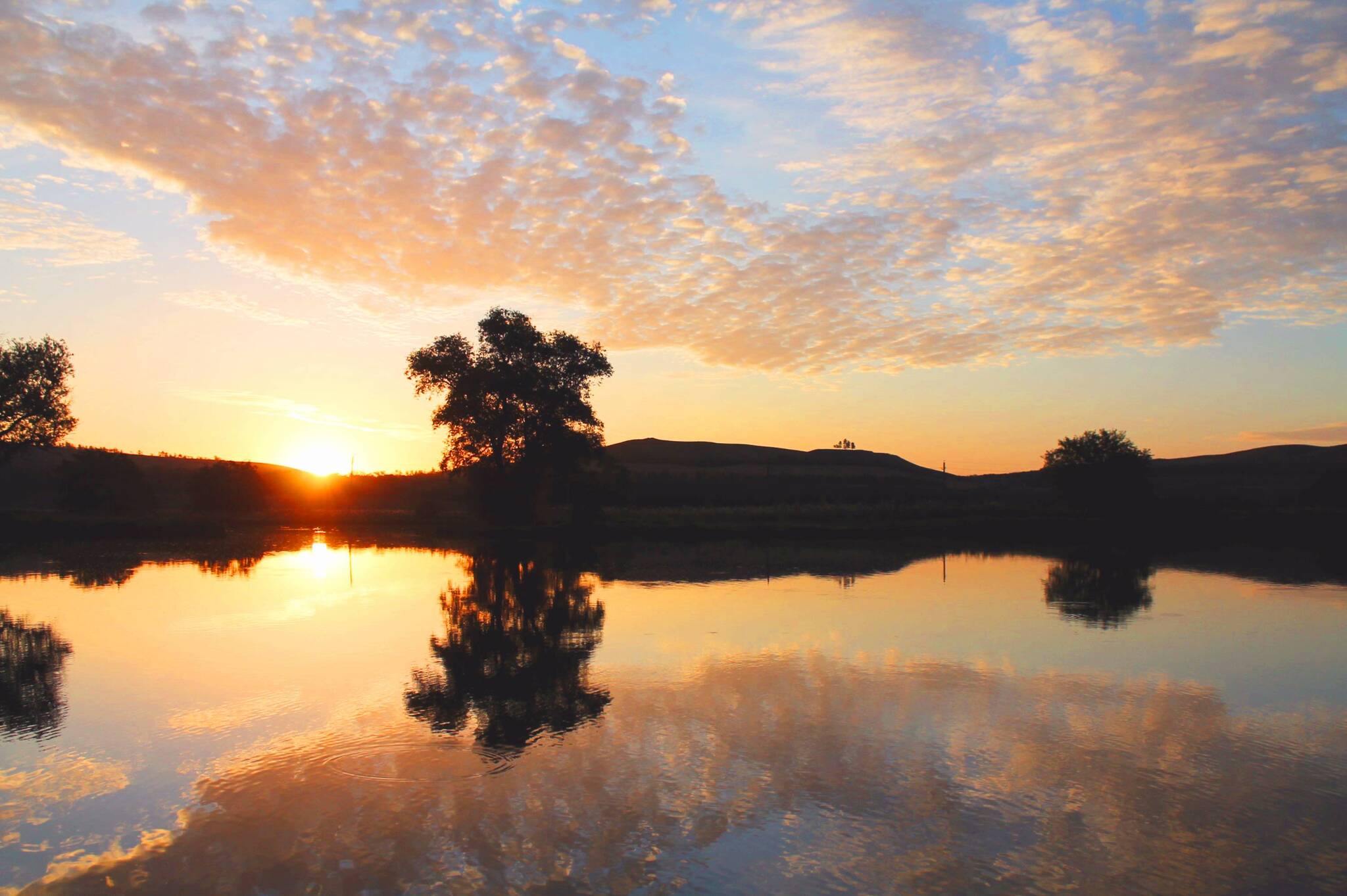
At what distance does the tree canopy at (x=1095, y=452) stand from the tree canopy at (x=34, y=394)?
3004 inches

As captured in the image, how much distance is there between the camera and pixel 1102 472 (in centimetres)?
6681

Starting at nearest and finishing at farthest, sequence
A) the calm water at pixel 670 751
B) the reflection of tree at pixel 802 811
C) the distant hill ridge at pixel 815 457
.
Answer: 1. the reflection of tree at pixel 802 811
2. the calm water at pixel 670 751
3. the distant hill ridge at pixel 815 457

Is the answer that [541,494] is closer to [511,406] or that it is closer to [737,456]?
[511,406]

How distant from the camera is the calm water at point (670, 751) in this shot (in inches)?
255

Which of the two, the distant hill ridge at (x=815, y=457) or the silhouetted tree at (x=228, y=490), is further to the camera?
the distant hill ridge at (x=815, y=457)

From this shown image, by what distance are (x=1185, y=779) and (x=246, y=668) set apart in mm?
13346

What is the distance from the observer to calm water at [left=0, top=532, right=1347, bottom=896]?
6.47m

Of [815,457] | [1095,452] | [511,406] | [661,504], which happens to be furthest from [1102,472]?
[815,457]

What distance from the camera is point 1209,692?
12.2 meters

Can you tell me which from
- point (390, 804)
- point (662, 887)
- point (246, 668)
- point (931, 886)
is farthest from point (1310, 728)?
point (246, 668)

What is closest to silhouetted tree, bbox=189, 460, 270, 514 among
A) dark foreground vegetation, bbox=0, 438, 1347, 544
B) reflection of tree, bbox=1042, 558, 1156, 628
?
dark foreground vegetation, bbox=0, 438, 1347, 544

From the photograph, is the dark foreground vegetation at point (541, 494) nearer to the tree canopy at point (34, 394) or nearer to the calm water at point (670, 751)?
the tree canopy at point (34, 394)

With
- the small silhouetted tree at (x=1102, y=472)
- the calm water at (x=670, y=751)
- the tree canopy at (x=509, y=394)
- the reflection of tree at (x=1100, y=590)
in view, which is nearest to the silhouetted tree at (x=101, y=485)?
the tree canopy at (x=509, y=394)

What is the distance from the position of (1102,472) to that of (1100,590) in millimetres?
47428
